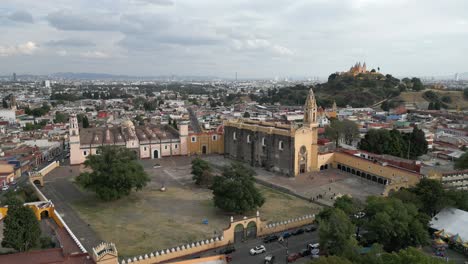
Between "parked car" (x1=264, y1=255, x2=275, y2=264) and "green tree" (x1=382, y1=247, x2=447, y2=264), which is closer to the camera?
"green tree" (x1=382, y1=247, x2=447, y2=264)

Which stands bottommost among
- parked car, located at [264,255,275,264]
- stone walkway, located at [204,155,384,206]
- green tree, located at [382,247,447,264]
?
parked car, located at [264,255,275,264]

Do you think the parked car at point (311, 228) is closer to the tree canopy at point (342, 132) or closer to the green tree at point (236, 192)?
the green tree at point (236, 192)

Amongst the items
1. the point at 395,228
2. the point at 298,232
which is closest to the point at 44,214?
the point at 298,232

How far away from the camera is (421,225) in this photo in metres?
21.1

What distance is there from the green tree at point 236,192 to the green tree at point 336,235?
8.02m

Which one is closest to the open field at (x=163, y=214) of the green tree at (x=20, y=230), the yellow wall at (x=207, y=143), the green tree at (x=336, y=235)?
the green tree at (x=20, y=230)

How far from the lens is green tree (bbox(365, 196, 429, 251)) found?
20750 mm

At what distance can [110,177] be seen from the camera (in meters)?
29.6

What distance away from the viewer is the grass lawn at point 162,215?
24500mm

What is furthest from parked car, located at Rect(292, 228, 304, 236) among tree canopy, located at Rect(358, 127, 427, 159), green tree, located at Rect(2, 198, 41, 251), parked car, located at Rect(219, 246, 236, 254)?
tree canopy, located at Rect(358, 127, 427, 159)

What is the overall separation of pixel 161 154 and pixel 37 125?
3538cm

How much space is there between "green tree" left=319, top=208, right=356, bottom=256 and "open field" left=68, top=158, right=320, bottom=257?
7.99 m

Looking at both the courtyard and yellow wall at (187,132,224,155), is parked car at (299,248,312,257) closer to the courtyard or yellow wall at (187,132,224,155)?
the courtyard

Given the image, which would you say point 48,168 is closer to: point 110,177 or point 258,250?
point 110,177
